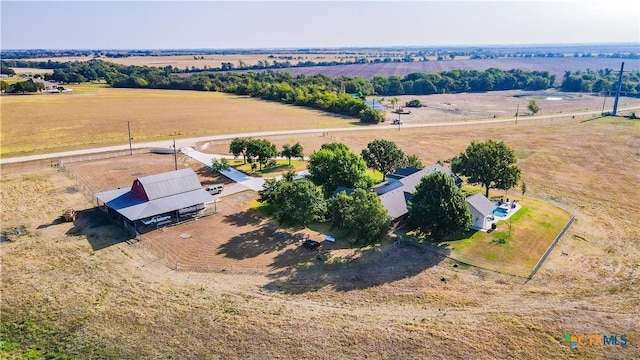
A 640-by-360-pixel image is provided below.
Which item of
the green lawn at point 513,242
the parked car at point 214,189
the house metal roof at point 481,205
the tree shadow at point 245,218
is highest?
the house metal roof at point 481,205

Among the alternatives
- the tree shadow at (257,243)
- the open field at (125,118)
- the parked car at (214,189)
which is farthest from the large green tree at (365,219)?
the open field at (125,118)

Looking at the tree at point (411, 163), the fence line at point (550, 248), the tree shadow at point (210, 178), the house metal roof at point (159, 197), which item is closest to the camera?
the fence line at point (550, 248)

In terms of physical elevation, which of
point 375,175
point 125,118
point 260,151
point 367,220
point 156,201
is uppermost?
point 260,151

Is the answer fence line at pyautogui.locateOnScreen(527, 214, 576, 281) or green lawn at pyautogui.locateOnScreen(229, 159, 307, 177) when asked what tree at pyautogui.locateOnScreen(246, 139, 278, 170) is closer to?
green lawn at pyautogui.locateOnScreen(229, 159, 307, 177)

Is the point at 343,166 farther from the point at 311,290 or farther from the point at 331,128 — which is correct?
the point at 331,128

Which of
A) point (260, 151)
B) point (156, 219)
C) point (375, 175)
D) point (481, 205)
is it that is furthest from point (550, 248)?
point (260, 151)

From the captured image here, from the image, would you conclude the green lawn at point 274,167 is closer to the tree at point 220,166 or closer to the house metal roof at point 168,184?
the tree at point 220,166

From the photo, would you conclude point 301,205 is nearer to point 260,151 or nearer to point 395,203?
point 395,203
